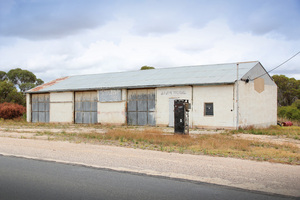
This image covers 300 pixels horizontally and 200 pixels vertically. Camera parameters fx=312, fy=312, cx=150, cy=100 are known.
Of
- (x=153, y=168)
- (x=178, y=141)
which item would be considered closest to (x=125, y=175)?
(x=153, y=168)

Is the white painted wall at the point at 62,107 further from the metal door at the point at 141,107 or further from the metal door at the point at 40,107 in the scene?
the metal door at the point at 141,107

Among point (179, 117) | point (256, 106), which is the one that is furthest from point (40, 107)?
point (256, 106)

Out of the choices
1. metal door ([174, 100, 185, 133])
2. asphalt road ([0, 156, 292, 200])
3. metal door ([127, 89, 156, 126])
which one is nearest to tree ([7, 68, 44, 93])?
metal door ([127, 89, 156, 126])

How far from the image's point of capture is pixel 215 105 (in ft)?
74.2

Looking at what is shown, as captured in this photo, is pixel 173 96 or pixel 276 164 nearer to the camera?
pixel 276 164

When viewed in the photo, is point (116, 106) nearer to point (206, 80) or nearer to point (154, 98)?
point (154, 98)

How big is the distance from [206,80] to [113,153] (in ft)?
46.8

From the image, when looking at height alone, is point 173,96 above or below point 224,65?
below

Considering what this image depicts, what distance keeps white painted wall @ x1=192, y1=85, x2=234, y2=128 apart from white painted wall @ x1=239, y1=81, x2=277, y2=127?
0.82 metres

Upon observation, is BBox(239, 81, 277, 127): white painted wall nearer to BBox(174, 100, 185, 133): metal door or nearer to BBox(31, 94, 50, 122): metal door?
BBox(174, 100, 185, 133): metal door

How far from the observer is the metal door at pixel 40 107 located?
3228 cm

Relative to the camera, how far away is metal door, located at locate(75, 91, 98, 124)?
29125 millimetres

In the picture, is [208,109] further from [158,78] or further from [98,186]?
[98,186]

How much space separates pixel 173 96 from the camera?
24.5m
